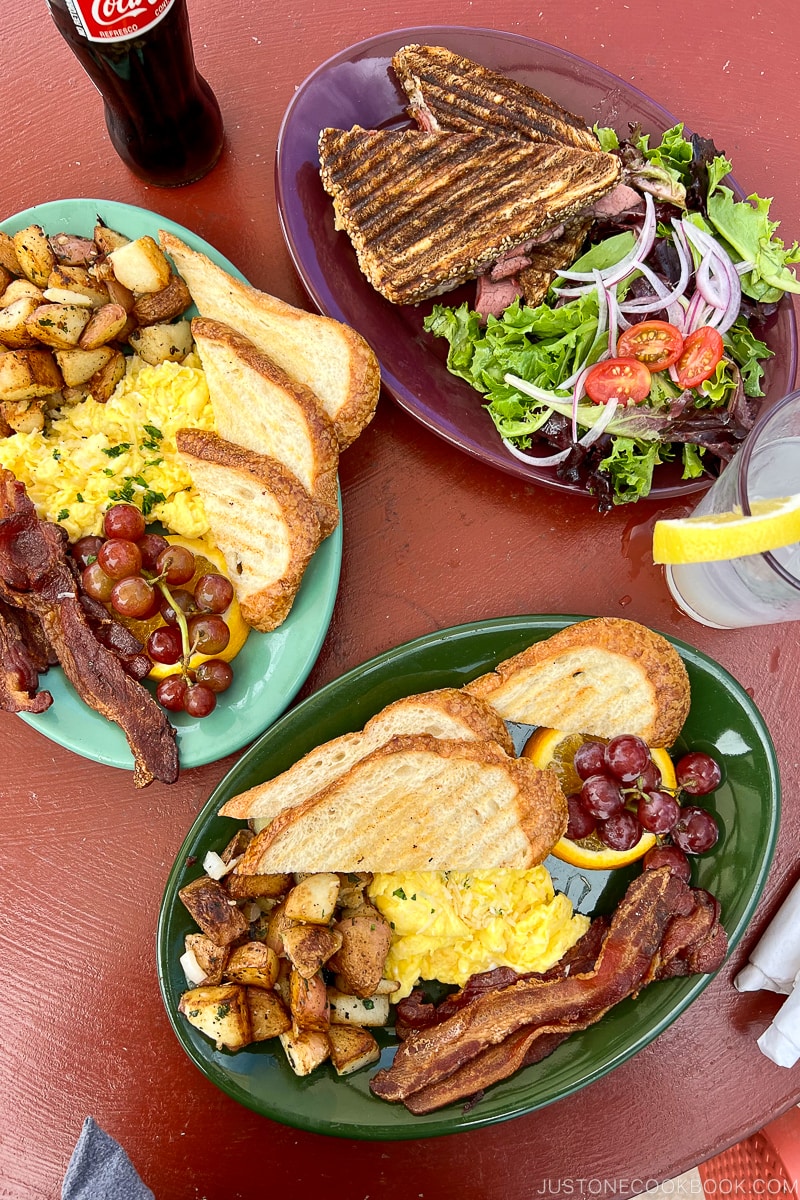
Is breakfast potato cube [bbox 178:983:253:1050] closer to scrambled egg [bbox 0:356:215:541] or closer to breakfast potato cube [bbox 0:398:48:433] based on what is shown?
scrambled egg [bbox 0:356:215:541]

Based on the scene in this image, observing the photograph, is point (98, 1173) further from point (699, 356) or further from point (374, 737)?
point (699, 356)

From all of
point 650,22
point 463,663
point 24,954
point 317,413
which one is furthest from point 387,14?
point 24,954

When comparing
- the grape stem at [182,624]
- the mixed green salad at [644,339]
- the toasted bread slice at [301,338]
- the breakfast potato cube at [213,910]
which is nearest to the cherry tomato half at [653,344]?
the mixed green salad at [644,339]

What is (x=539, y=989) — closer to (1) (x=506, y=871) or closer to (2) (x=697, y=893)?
(1) (x=506, y=871)

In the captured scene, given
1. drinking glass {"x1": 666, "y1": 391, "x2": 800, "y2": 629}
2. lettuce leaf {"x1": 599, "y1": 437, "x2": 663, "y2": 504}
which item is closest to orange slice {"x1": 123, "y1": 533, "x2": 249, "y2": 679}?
lettuce leaf {"x1": 599, "y1": 437, "x2": 663, "y2": 504}

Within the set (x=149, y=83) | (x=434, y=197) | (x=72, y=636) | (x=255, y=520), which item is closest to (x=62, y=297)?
(x=149, y=83)

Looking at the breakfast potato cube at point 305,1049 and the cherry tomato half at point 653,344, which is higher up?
the cherry tomato half at point 653,344

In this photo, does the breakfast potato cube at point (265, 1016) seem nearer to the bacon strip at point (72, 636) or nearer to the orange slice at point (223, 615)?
the bacon strip at point (72, 636)
